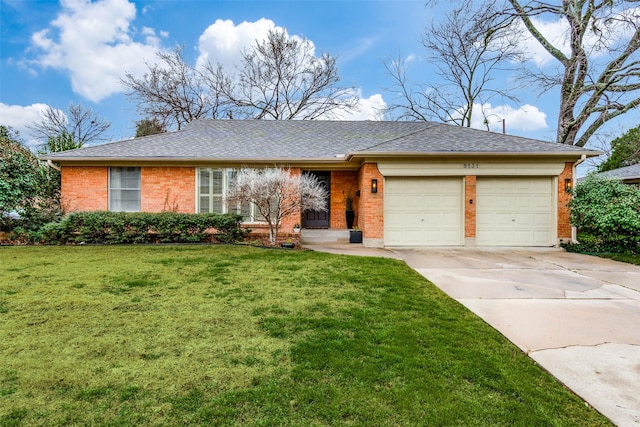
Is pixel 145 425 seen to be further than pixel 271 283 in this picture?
No

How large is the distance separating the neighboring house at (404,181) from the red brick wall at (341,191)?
2.23 feet

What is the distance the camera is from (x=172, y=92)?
76.0 ft

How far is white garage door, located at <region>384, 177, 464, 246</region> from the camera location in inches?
413

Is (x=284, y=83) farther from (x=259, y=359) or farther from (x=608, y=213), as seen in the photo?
(x=259, y=359)

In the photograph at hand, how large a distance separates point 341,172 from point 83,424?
11.4 metres

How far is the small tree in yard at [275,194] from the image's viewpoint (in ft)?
31.4

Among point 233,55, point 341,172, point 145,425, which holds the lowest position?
point 145,425

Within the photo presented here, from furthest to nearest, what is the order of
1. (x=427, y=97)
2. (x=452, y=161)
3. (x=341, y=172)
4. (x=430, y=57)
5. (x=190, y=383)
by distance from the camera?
(x=427, y=97), (x=430, y=57), (x=341, y=172), (x=452, y=161), (x=190, y=383)

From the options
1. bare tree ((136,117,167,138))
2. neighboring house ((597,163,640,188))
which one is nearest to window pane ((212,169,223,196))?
bare tree ((136,117,167,138))

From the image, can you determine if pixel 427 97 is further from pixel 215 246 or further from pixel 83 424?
pixel 83 424

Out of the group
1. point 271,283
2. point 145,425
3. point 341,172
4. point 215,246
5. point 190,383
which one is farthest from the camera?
point 341,172

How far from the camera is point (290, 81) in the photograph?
2356 cm

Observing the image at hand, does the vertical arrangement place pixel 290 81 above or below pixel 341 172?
above

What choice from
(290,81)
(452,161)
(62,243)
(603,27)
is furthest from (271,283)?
(290,81)
